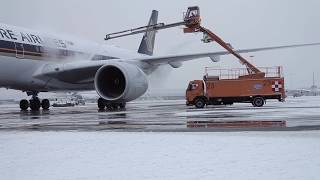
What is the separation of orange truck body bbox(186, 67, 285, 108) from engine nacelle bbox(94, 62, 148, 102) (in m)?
4.94

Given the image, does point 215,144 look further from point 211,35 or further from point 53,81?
point 211,35

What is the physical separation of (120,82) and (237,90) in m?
6.17

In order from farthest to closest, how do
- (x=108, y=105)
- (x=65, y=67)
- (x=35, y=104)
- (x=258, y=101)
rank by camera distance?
(x=35, y=104) < (x=108, y=105) < (x=258, y=101) < (x=65, y=67)

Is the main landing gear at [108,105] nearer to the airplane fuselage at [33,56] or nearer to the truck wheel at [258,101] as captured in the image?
the airplane fuselage at [33,56]

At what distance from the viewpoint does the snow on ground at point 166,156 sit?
4.29m

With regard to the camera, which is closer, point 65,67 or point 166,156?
point 166,156

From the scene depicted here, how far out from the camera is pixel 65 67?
18828 millimetres

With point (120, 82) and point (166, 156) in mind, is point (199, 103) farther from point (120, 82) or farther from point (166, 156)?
point (166, 156)

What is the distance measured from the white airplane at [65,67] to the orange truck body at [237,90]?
147 cm

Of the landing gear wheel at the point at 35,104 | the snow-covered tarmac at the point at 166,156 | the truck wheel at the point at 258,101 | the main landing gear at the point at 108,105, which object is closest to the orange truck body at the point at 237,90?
the truck wheel at the point at 258,101

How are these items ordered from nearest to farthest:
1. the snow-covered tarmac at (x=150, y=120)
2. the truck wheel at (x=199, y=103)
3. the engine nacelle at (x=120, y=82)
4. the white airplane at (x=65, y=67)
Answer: the snow-covered tarmac at (x=150, y=120) → the engine nacelle at (x=120, y=82) → the white airplane at (x=65, y=67) → the truck wheel at (x=199, y=103)

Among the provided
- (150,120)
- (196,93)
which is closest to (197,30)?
(196,93)

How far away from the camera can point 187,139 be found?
6.51m

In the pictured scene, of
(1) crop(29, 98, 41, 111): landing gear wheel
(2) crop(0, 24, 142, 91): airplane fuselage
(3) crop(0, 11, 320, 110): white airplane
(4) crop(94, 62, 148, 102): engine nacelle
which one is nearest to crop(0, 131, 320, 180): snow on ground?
(4) crop(94, 62, 148, 102): engine nacelle
